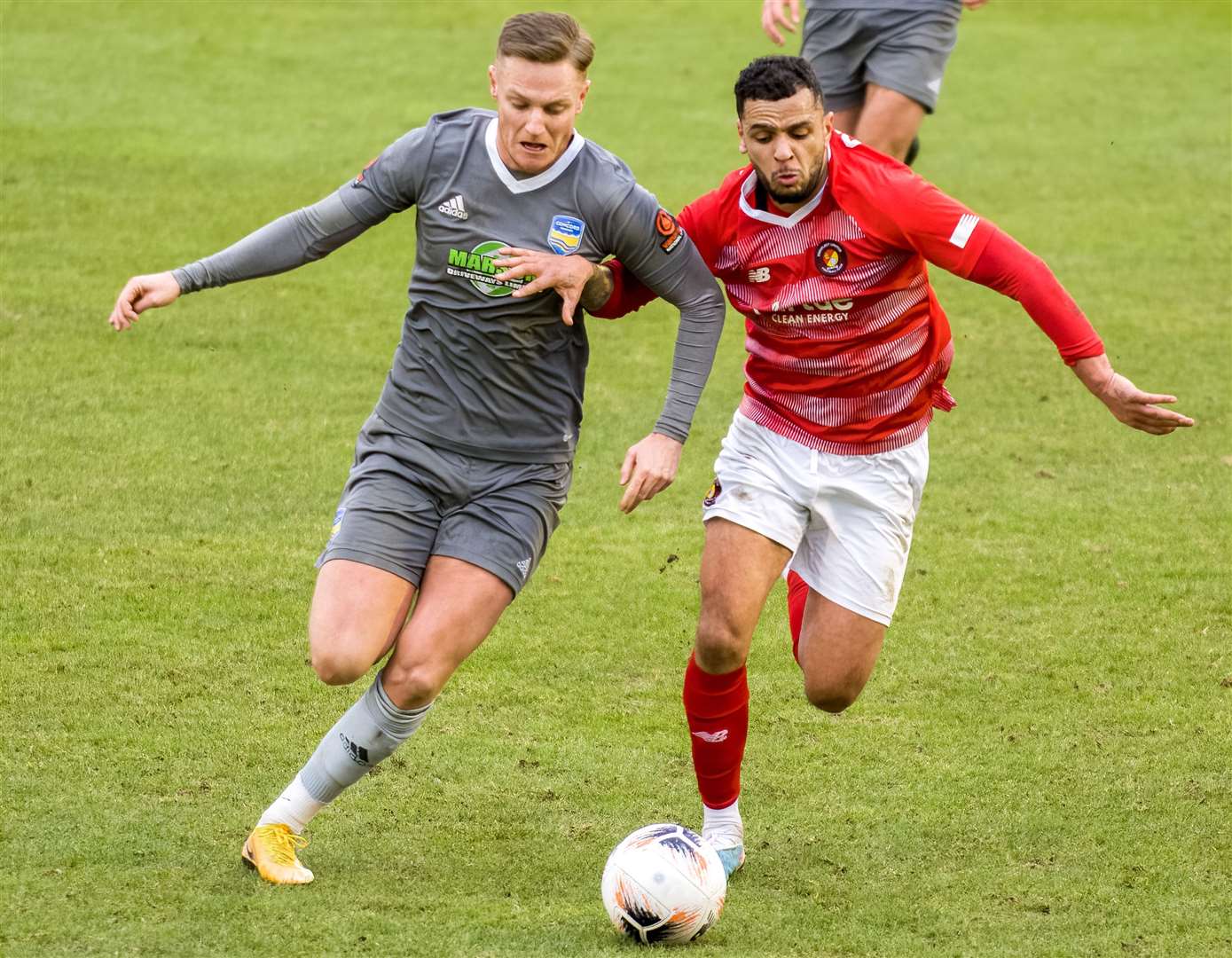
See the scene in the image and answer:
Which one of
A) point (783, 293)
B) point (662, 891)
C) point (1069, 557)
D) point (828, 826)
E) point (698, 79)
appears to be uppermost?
point (783, 293)

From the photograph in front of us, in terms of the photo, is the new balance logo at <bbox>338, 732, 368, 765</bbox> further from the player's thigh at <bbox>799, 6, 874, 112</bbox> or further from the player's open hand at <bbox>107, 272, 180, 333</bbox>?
the player's thigh at <bbox>799, 6, 874, 112</bbox>

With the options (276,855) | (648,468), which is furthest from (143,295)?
(276,855)

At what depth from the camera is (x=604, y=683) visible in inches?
274

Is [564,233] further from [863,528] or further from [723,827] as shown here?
[723,827]

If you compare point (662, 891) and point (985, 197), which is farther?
point (985, 197)

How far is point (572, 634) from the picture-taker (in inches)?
292

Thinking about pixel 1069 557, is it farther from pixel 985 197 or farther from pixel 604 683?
pixel 985 197

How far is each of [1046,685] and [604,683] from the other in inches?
68.9

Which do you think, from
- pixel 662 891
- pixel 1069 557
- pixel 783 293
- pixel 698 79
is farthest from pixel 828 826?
pixel 698 79

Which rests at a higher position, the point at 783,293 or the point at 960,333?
the point at 783,293

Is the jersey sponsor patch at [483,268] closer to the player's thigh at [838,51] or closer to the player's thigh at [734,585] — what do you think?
the player's thigh at [734,585]

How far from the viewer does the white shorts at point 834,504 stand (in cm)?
571

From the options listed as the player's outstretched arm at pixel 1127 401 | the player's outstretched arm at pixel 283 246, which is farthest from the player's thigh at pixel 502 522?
the player's outstretched arm at pixel 1127 401

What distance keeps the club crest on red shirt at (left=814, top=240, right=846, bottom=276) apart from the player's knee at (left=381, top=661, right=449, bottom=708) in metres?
1.73
